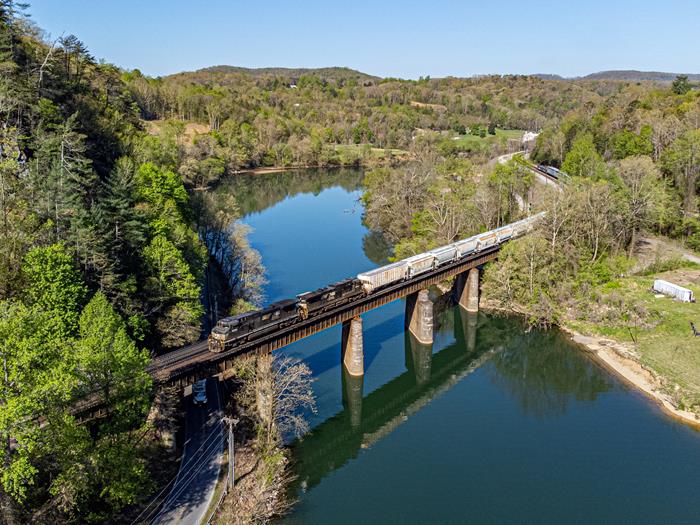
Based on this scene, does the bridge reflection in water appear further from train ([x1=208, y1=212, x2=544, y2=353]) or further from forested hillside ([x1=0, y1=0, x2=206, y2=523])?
forested hillside ([x1=0, y1=0, x2=206, y2=523])

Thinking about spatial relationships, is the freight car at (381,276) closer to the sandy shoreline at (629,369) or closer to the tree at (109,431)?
the sandy shoreline at (629,369)

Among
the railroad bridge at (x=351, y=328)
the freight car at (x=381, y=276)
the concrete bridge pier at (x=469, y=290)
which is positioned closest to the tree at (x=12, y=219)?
A: the railroad bridge at (x=351, y=328)

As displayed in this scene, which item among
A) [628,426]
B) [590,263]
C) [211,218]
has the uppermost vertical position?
[211,218]

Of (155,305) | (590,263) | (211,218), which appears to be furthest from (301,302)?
(590,263)

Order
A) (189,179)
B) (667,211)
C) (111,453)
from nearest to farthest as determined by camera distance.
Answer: (111,453), (667,211), (189,179)

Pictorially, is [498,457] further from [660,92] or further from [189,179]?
[660,92]

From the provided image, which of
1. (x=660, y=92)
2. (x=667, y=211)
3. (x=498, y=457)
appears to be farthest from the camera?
(x=660, y=92)
